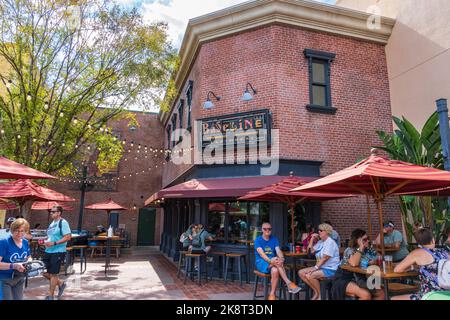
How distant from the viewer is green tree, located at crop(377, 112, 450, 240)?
27.7 feet

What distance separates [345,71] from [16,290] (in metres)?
10.5

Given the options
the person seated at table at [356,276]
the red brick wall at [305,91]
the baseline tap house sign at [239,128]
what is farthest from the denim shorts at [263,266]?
the baseline tap house sign at [239,128]

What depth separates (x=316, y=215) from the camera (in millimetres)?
9625

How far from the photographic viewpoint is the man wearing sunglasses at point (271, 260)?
6.04 metres

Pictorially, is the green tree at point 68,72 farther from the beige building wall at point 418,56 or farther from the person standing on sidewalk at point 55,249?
the beige building wall at point 418,56

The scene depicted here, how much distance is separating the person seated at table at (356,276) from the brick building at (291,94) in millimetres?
3769

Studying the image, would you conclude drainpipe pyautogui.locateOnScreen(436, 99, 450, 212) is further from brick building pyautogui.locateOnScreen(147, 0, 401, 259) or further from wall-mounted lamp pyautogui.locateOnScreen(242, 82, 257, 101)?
wall-mounted lamp pyautogui.locateOnScreen(242, 82, 257, 101)

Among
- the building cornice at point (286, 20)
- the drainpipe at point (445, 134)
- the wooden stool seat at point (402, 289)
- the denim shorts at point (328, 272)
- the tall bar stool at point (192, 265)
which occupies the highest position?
the building cornice at point (286, 20)

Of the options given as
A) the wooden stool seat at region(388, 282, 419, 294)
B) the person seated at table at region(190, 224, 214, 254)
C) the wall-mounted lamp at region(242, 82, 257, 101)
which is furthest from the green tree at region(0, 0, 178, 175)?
the wooden stool seat at region(388, 282, 419, 294)

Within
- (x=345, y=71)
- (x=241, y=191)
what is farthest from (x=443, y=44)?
(x=241, y=191)

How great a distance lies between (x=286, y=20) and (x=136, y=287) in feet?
29.2

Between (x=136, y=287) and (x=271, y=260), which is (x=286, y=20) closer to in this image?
(x=271, y=260)
